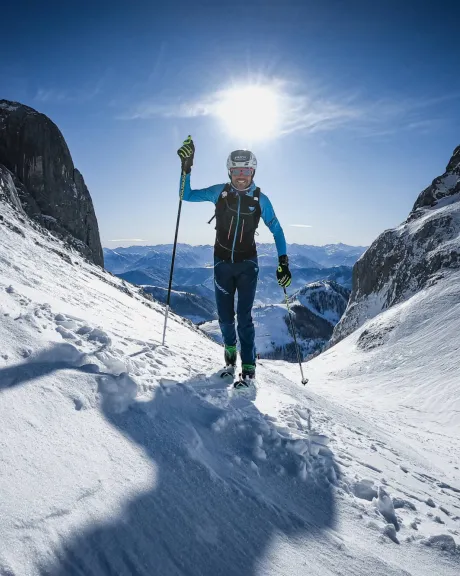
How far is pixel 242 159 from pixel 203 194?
1011mm

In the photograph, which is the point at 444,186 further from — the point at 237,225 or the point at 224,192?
the point at 237,225

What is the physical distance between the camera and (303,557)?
7.85 ft

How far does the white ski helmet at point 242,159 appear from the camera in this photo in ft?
19.6

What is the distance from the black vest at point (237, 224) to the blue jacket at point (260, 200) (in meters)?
0.16

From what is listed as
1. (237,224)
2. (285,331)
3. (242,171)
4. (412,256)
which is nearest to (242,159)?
(242,171)

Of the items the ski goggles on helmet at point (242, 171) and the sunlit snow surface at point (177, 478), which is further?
the ski goggles on helmet at point (242, 171)

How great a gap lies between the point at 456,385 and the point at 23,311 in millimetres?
16553

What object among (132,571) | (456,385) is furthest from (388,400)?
(132,571)

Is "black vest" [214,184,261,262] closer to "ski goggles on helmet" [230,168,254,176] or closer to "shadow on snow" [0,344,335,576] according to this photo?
"ski goggles on helmet" [230,168,254,176]

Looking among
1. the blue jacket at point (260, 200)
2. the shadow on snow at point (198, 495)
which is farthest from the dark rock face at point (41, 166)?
the shadow on snow at point (198, 495)

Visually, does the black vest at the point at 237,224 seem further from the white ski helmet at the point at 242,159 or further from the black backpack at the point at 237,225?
the white ski helmet at the point at 242,159

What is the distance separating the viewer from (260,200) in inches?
242

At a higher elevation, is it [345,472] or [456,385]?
[345,472]

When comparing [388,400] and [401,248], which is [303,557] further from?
[401,248]
